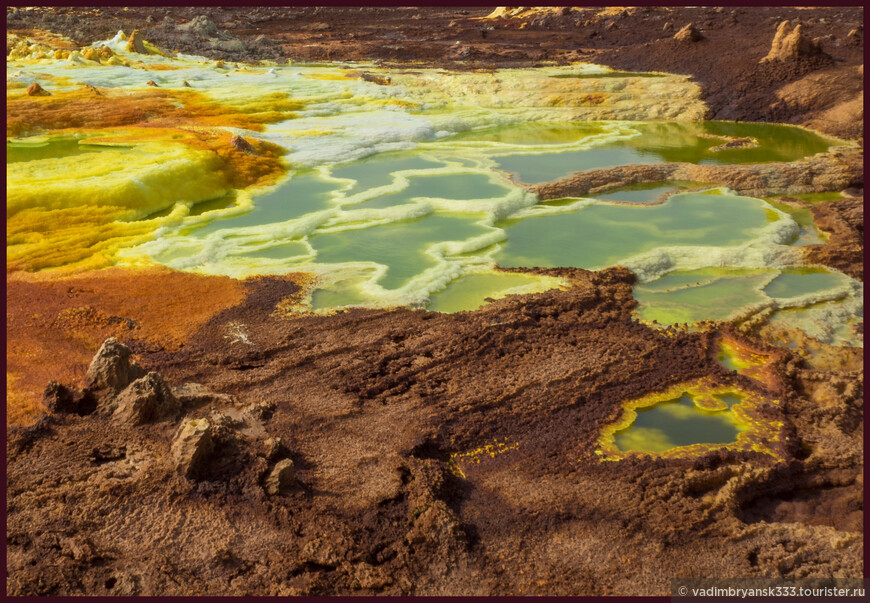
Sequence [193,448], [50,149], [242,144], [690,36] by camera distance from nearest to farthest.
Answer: [193,448]
[50,149]
[242,144]
[690,36]

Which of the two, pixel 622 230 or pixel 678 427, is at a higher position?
pixel 622 230

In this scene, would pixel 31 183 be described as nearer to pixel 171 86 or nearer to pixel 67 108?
pixel 67 108

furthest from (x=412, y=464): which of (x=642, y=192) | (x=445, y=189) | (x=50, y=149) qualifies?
(x=50, y=149)

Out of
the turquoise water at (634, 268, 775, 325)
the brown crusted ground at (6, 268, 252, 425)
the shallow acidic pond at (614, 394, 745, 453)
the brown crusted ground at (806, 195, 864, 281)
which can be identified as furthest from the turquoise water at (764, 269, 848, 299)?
the brown crusted ground at (6, 268, 252, 425)

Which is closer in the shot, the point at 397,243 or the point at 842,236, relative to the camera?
the point at 397,243

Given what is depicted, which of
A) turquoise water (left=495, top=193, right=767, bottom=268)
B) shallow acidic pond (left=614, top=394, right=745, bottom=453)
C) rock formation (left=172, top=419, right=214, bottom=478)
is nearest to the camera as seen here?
rock formation (left=172, top=419, right=214, bottom=478)

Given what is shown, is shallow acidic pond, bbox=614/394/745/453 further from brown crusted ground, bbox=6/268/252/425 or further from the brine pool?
brown crusted ground, bbox=6/268/252/425

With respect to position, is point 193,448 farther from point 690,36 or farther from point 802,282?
point 690,36
